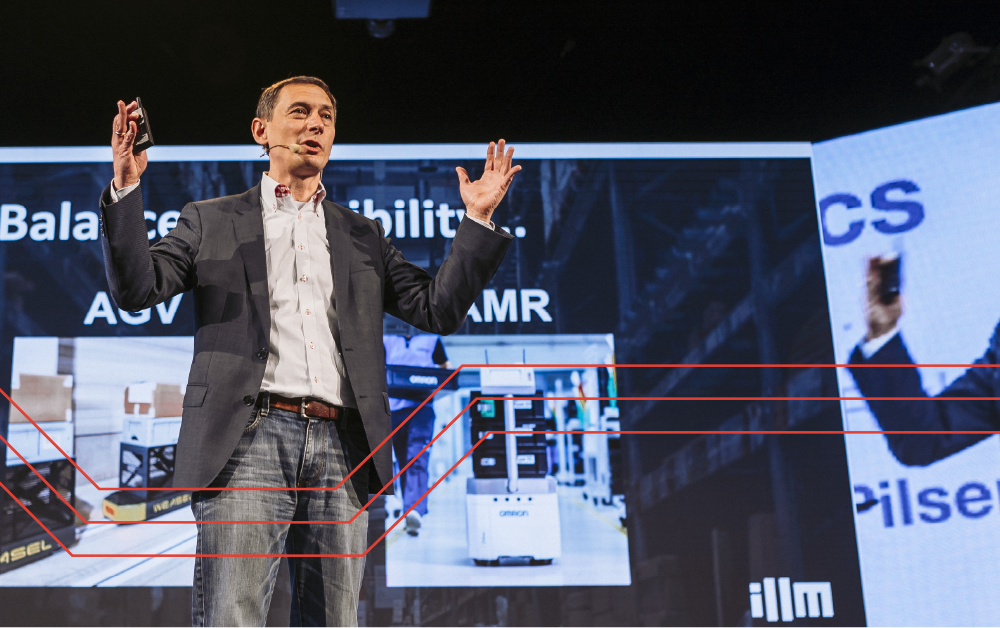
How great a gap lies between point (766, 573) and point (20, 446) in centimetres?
368

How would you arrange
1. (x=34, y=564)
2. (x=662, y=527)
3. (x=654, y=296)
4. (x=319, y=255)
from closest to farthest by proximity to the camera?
1. (x=319, y=255)
2. (x=34, y=564)
3. (x=662, y=527)
4. (x=654, y=296)

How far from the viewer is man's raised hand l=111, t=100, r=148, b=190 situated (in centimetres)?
139

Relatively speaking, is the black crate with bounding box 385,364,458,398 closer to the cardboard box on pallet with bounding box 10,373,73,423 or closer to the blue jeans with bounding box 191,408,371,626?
the cardboard box on pallet with bounding box 10,373,73,423

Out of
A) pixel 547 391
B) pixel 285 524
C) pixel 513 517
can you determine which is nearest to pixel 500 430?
pixel 547 391

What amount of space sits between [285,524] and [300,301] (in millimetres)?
435

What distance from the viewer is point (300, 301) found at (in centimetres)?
156

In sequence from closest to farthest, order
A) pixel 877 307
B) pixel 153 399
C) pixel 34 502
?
pixel 34 502 < pixel 153 399 < pixel 877 307

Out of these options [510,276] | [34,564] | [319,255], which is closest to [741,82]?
[510,276]

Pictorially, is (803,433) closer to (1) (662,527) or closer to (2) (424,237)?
(1) (662,527)

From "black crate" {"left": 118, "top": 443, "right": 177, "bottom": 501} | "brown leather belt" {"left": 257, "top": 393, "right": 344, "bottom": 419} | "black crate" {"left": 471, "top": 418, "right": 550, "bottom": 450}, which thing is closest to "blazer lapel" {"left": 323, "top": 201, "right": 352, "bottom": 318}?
"brown leather belt" {"left": 257, "top": 393, "right": 344, "bottom": 419}

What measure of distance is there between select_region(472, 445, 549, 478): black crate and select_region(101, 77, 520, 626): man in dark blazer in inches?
90.5

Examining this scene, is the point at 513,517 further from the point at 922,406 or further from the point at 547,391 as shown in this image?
the point at 922,406

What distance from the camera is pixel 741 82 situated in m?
4.18

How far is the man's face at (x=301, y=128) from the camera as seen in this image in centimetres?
167
